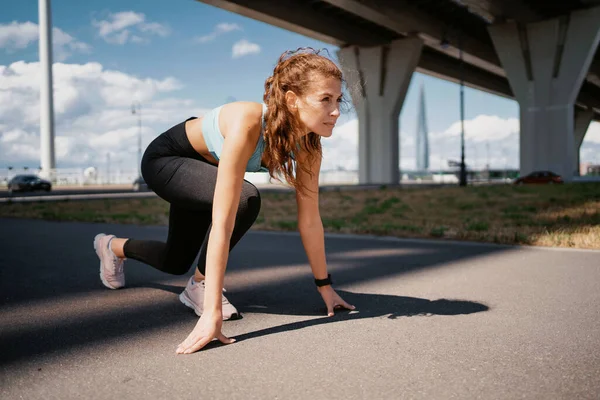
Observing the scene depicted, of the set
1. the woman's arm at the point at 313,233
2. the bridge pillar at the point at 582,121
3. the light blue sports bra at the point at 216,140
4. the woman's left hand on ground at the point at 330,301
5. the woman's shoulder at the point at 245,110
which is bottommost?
the woman's left hand on ground at the point at 330,301

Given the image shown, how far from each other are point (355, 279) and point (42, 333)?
95.1 inches

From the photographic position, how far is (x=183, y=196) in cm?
294

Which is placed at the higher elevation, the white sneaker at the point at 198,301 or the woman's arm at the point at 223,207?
the woman's arm at the point at 223,207

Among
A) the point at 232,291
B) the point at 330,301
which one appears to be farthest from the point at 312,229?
the point at 232,291

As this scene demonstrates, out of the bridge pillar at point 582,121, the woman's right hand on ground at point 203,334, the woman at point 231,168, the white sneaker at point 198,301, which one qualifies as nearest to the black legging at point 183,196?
the woman at point 231,168

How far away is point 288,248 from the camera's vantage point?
6.38 metres

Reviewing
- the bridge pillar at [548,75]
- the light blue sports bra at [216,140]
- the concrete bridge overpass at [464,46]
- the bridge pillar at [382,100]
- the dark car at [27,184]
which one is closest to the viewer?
the light blue sports bra at [216,140]

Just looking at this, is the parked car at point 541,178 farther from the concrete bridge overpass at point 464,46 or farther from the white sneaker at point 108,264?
the white sneaker at point 108,264

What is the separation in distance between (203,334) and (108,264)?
175 cm

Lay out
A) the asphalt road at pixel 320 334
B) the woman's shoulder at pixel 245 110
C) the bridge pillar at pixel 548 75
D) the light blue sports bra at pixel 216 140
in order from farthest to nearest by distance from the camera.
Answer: the bridge pillar at pixel 548 75, the light blue sports bra at pixel 216 140, the woman's shoulder at pixel 245 110, the asphalt road at pixel 320 334

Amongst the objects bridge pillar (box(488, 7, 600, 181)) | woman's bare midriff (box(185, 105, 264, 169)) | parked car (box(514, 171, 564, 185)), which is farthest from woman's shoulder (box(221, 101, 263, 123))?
bridge pillar (box(488, 7, 600, 181))

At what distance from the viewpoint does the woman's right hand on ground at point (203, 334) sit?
238 centimetres

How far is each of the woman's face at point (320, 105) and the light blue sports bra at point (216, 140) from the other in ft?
0.66

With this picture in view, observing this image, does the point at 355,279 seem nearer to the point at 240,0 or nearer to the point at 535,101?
the point at 240,0
